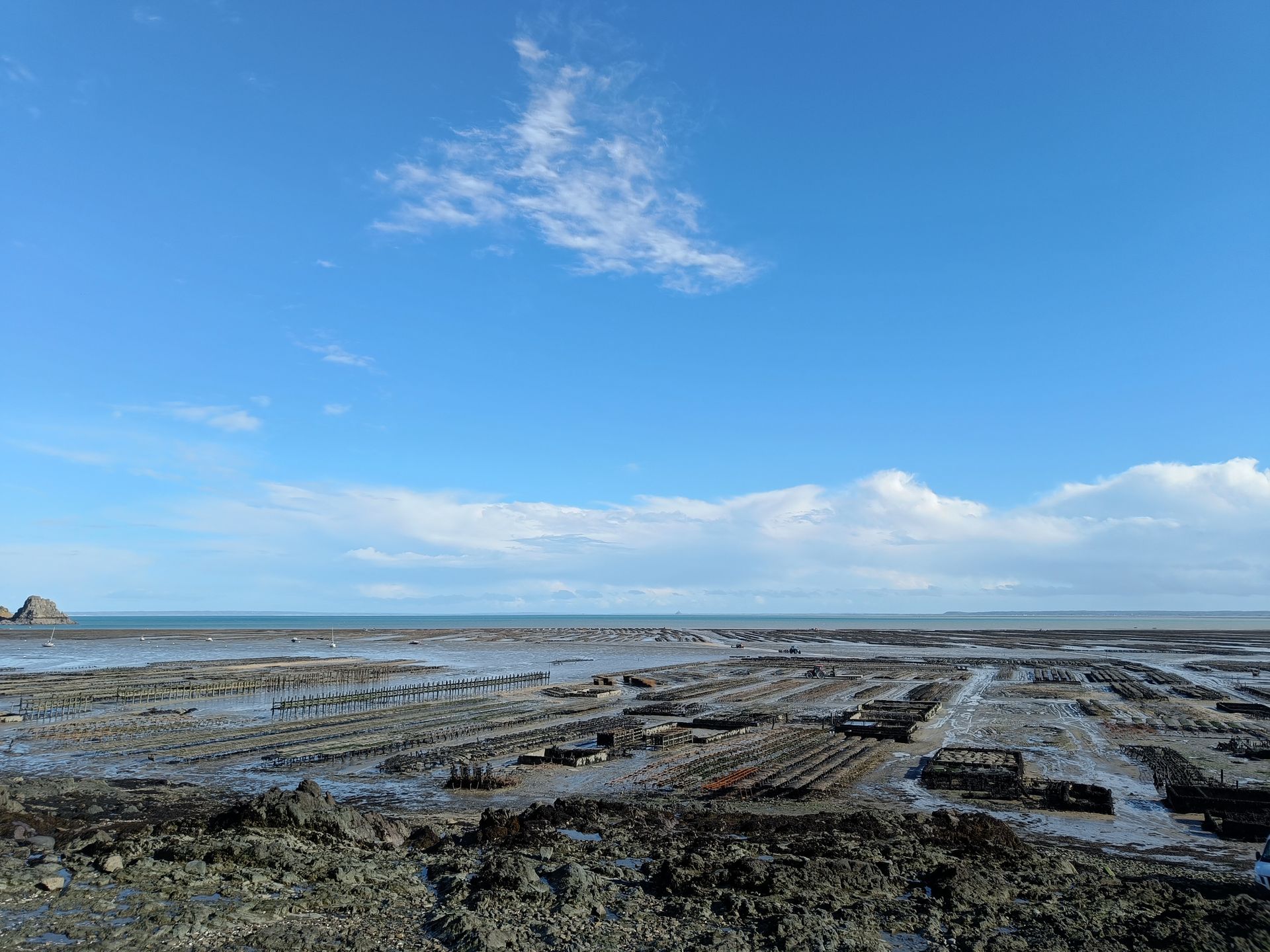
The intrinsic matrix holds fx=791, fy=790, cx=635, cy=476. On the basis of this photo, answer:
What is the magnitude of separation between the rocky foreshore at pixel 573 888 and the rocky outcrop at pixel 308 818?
2.1 inches

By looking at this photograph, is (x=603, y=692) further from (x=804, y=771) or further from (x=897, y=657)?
(x=897, y=657)

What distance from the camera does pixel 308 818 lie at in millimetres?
20562

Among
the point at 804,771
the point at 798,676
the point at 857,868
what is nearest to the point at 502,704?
the point at 804,771

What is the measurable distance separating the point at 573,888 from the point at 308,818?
812 centimetres

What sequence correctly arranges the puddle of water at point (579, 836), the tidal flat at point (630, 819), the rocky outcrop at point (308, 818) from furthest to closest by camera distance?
the puddle of water at point (579, 836), the rocky outcrop at point (308, 818), the tidal flat at point (630, 819)

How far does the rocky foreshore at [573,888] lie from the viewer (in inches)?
579

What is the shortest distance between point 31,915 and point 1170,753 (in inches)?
1616

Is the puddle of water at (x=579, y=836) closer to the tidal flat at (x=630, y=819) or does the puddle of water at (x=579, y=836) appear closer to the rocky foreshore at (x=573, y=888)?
the rocky foreshore at (x=573, y=888)

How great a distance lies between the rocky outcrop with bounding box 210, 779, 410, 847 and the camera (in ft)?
67.0

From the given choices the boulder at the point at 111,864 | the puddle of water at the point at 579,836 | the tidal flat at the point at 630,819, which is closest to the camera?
the tidal flat at the point at 630,819

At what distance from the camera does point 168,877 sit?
17.0 meters

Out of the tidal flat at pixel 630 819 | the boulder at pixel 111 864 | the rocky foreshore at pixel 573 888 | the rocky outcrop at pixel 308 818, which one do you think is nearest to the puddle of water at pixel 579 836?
the rocky foreshore at pixel 573 888

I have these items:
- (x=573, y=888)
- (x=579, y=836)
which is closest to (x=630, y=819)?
(x=579, y=836)

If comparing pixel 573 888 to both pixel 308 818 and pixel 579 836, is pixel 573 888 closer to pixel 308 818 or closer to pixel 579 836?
pixel 579 836
